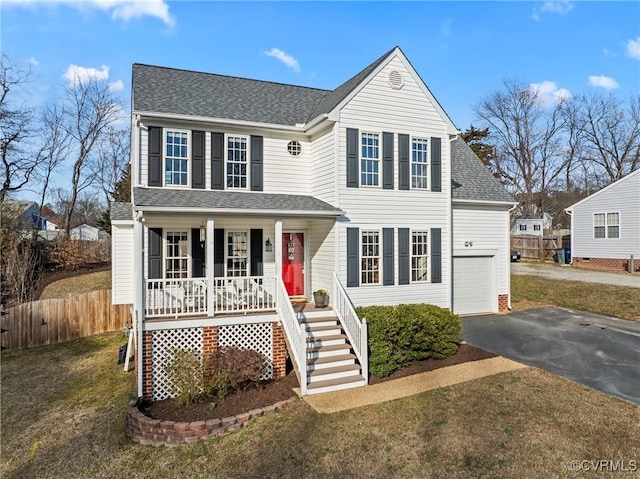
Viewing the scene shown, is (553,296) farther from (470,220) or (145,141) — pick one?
(145,141)

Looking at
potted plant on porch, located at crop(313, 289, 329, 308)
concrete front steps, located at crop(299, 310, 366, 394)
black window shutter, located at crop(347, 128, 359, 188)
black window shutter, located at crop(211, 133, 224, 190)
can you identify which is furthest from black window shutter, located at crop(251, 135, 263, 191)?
concrete front steps, located at crop(299, 310, 366, 394)

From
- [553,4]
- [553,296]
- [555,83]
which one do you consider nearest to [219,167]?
[553,4]

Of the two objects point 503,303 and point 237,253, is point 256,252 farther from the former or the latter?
point 503,303

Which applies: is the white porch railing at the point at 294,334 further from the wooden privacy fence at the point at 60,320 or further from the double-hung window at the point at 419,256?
the wooden privacy fence at the point at 60,320

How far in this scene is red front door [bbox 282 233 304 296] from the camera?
12.5 metres

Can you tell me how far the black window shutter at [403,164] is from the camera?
12.0 m

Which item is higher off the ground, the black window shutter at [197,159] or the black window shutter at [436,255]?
the black window shutter at [197,159]

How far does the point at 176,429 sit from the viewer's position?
23.2 ft

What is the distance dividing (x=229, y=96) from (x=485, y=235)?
413 inches

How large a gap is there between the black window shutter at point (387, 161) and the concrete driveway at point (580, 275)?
42.5 feet

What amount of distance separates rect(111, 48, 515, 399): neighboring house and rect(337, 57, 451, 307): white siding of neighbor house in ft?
0.12

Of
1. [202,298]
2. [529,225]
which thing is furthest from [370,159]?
[529,225]

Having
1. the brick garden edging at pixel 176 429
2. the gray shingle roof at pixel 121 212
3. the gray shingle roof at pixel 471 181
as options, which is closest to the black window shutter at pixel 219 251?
the gray shingle roof at pixel 121 212

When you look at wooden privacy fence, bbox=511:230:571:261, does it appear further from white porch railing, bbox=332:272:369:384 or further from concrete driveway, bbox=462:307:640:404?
white porch railing, bbox=332:272:369:384
